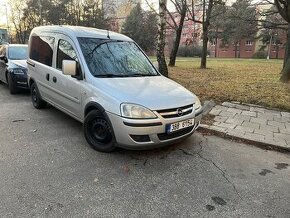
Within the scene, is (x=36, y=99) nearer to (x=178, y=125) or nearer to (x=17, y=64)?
(x=17, y=64)

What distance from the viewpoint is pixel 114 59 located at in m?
5.28

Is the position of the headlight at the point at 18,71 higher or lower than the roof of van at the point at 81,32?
lower

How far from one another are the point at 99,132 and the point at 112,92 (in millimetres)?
760

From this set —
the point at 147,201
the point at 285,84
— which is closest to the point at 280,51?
the point at 285,84

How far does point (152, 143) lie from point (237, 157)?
4.92 ft

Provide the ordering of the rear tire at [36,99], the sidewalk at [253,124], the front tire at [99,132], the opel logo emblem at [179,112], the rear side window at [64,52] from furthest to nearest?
the rear tire at [36,99] < the sidewalk at [253,124] < the rear side window at [64,52] < the front tire at [99,132] < the opel logo emblem at [179,112]

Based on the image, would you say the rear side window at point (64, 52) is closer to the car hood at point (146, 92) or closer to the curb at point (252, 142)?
the car hood at point (146, 92)

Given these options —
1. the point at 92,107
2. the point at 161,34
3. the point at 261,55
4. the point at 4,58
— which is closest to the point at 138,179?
the point at 92,107

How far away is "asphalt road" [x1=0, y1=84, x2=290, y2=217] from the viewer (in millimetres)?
3186

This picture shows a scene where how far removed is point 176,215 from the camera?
3.09 meters

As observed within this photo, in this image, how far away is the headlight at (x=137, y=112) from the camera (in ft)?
13.4

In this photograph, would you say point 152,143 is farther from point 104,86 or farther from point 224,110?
point 224,110

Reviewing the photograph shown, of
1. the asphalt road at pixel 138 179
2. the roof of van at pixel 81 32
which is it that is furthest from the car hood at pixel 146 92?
the roof of van at pixel 81 32

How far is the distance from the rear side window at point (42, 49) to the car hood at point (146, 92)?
196 centimetres
